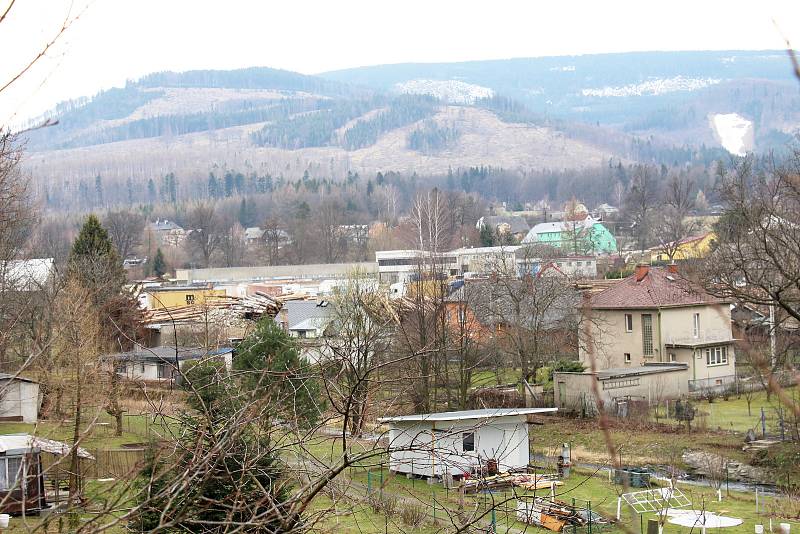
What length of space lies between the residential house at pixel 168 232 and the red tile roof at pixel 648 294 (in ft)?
280

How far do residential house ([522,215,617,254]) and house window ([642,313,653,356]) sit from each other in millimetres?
42010

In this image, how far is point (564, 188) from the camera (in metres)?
185

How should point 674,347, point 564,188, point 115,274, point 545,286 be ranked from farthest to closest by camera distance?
1. point 564,188
2. point 115,274
3. point 545,286
4. point 674,347

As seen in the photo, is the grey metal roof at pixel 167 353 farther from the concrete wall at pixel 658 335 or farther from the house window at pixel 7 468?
the concrete wall at pixel 658 335

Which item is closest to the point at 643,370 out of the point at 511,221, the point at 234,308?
the point at 234,308

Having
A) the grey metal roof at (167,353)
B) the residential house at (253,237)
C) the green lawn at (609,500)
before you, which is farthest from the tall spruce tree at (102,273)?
the residential house at (253,237)

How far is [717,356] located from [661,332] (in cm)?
233

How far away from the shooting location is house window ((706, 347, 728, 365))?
3522cm

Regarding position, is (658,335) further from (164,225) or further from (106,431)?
(164,225)

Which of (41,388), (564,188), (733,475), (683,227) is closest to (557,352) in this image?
(733,475)

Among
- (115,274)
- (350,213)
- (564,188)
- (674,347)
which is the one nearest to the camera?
(674,347)

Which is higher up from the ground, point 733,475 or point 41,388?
point 41,388

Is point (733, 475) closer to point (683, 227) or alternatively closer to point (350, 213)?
point (683, 227)

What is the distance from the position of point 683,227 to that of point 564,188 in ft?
341
